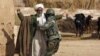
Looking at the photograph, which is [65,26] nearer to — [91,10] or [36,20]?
[91,10]

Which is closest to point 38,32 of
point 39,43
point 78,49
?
point 39,43

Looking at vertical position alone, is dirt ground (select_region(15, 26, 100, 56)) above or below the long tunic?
below

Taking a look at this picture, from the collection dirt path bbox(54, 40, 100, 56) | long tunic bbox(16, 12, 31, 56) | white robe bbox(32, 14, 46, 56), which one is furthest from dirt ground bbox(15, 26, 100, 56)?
long tunic bbox(16, 12, 31, 56)

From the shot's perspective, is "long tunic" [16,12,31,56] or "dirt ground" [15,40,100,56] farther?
"dirt ground" [15,40,100,56]

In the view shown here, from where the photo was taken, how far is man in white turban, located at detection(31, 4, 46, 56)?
818 cm

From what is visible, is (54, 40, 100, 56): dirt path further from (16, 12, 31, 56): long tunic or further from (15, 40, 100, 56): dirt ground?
(16, 12, 31, 56): long tunic

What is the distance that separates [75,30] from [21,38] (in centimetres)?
1230

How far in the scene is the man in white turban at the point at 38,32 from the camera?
8180mm

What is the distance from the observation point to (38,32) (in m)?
8.29

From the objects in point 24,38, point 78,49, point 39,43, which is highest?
point 24,38

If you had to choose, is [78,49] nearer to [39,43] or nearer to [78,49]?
[78,49]

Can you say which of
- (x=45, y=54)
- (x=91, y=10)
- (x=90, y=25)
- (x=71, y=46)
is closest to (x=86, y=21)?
(x=90, y=25)

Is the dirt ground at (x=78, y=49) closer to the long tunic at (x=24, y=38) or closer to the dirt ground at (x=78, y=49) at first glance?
the dirt ground at (x=78, y=49)

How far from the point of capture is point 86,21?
20562 millimetres
